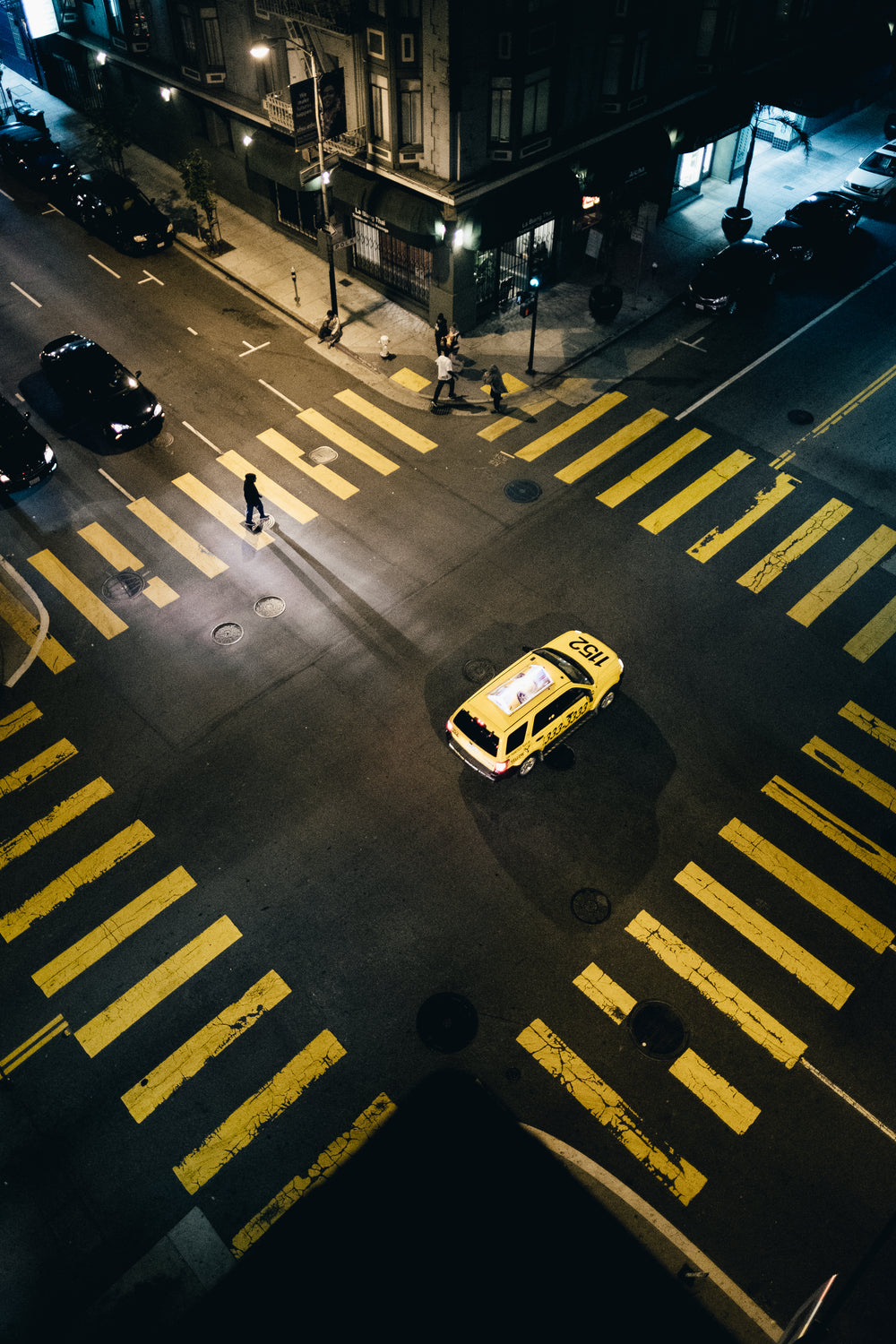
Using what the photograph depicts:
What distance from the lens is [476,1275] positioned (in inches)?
454

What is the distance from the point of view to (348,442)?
2400 cm

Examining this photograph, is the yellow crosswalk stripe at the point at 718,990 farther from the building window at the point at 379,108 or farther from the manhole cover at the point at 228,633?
the building window at the point at 379,108

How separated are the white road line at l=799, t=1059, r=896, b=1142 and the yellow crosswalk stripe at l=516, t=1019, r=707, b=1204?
7.90 ft

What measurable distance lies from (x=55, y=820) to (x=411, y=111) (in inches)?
834

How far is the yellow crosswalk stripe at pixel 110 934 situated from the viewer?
14102 mm

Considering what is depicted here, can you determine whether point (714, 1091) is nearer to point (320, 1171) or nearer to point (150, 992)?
point (320, 1171)

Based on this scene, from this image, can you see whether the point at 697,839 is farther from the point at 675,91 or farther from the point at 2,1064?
the point at 675,91

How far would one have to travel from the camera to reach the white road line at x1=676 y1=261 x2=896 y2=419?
82.6 ft

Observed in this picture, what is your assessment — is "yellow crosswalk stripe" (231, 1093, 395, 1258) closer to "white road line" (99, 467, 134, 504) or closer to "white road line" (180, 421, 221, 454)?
"white road line" (99, 467, 134, 504)

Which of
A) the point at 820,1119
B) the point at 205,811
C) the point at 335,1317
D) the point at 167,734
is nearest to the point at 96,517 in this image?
the point at 167,734

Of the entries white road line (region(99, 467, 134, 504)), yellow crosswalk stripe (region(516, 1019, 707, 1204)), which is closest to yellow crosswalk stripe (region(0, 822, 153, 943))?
yellow crosswalk stripe (region(516, 1019, 707, 1204))

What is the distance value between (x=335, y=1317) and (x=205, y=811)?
823 centimetres

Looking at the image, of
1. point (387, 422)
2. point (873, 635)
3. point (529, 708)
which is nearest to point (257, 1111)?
point (529, 708)

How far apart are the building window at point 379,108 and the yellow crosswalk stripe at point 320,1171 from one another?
25.2 m
